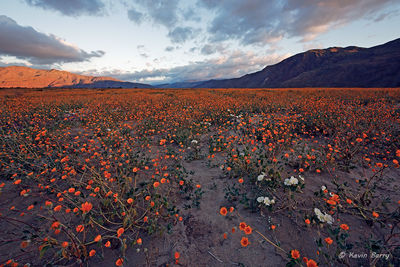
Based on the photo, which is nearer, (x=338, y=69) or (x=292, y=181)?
(x=292, y=181)

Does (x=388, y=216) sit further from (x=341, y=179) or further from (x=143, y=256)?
(x=143, y=256)

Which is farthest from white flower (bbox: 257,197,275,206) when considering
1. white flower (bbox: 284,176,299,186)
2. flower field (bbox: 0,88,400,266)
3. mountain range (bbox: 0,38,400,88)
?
mountain range (bbox: 0,38,400,88)

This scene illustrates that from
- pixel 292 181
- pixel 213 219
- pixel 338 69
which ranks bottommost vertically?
pixel 213 219

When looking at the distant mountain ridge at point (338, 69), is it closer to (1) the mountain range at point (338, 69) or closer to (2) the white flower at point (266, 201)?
(1) the mountain range at point (338, 69)

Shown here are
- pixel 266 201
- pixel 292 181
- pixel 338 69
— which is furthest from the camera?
pixel 338 69

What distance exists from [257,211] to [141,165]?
313 cm

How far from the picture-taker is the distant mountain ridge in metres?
89.6

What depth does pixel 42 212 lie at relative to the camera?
120 inches

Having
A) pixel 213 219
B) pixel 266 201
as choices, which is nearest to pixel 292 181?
pixel 266 201

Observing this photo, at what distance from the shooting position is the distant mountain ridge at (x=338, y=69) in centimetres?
8962

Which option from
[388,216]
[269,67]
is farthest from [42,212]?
[269,67]

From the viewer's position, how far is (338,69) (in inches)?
4505

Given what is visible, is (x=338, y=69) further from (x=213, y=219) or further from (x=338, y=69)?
(x=213, y=219)

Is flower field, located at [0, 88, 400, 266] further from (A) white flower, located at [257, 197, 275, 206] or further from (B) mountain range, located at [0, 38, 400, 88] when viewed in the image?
(B) mountain range, located at [0, 38, 400, 88]
